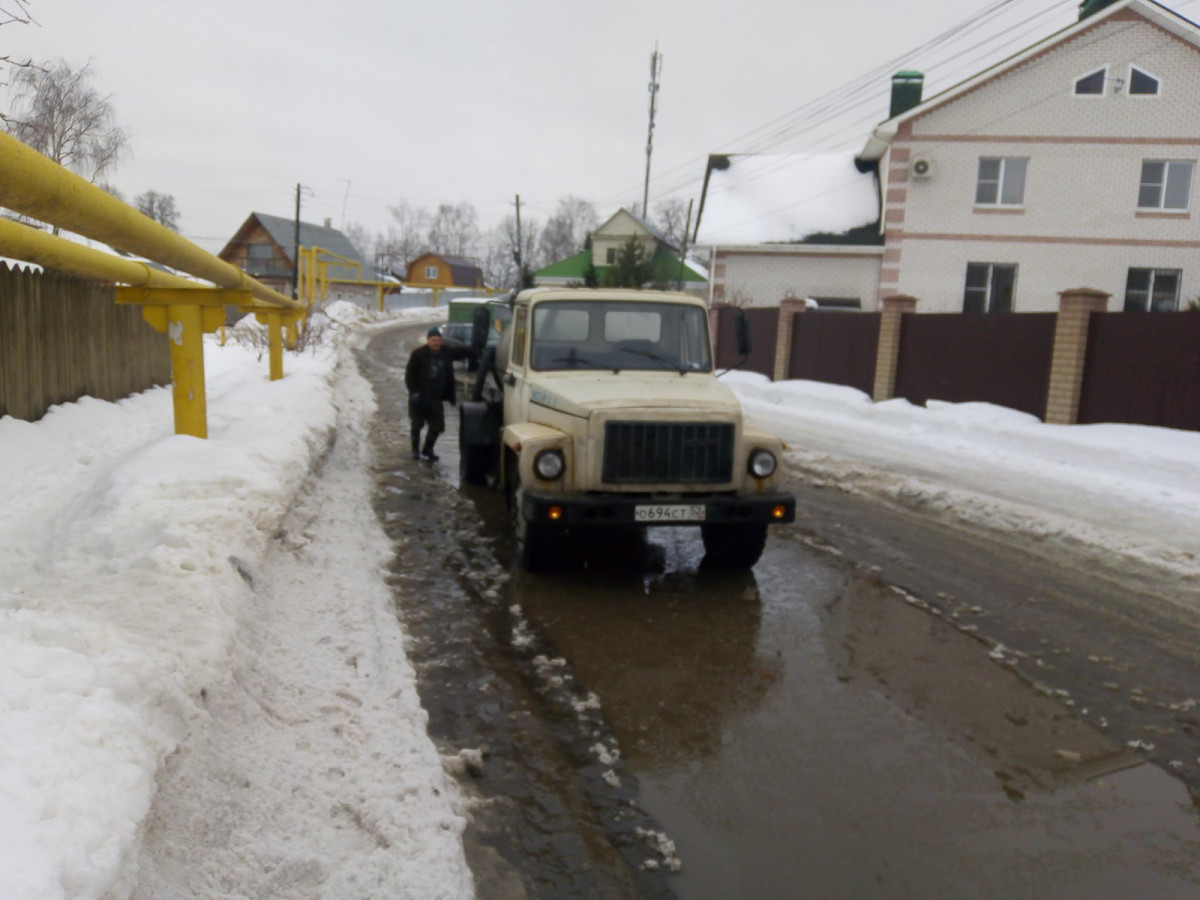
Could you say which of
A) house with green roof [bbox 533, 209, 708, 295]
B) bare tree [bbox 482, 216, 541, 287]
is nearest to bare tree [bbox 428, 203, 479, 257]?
bare tree [bbox 482, 216, 541, 287]

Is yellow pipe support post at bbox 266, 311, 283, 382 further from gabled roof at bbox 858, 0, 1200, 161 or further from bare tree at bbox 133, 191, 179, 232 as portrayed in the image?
bare tree at bbox 133, 191, 179, 232

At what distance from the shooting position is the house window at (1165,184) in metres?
24.5

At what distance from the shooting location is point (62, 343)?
9.67 metres

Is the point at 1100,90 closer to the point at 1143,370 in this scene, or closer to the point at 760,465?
the point at 1143,370

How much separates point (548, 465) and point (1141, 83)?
82.8ft

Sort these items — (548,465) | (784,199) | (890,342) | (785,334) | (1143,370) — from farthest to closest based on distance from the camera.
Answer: (784,199)
(785,334)
(890,342)
(1143,370)
(548,465)

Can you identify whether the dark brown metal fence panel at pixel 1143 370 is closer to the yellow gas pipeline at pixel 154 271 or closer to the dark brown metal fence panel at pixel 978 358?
the dark brown metal fence panel at pixel 978 358

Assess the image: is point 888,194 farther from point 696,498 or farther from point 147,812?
point 147,812

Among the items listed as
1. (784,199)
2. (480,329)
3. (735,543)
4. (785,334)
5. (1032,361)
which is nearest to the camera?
(735,543)

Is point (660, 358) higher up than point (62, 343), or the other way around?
point (660, 358)

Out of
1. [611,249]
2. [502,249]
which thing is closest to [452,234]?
[502,249]

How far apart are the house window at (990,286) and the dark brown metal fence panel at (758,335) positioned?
6.94 meters

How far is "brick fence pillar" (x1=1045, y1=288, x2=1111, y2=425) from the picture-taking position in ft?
42.6

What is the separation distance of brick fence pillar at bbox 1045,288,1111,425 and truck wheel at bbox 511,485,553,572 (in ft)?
32.4
